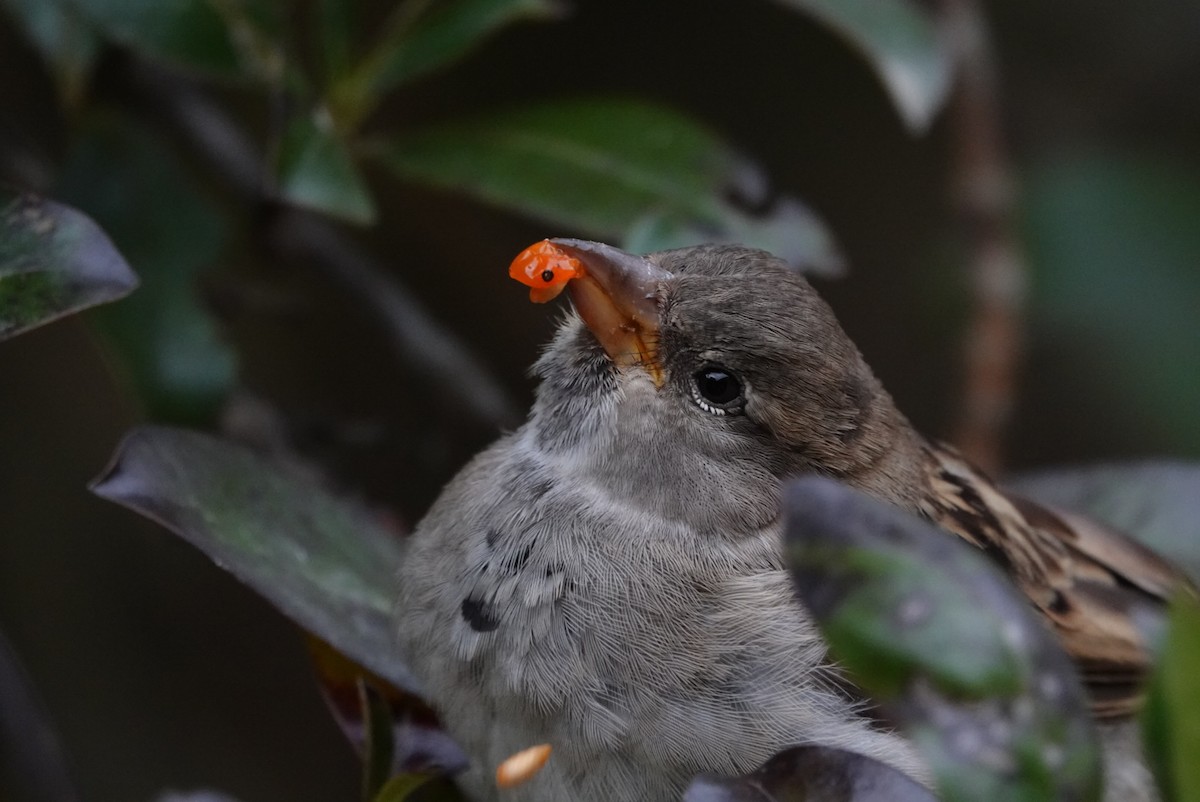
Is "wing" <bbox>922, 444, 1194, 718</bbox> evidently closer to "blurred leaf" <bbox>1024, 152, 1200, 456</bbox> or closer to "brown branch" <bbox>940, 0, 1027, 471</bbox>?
"brown branch" <bbox>940, 0, 1027, 471</bbox>

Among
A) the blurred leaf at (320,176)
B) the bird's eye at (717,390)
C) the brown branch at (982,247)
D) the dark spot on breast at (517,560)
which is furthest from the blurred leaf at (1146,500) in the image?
the blurred leaf at (320,176)

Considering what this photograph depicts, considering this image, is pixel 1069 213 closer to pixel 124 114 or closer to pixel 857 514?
pixel 124 114

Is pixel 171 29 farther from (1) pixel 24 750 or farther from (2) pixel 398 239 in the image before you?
(2) pixel 398 239

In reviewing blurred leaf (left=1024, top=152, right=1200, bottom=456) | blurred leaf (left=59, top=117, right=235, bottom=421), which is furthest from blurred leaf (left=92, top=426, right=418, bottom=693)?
blurred leaf (left=1024, top=152, right=1200, bottom=456)

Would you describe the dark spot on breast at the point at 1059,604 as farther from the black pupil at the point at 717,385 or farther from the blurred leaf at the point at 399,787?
the blurred leaf at the point at 399,787

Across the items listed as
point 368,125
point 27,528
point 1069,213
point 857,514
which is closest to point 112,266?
point 857,514

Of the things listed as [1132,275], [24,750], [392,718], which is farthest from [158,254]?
[1132,275]
